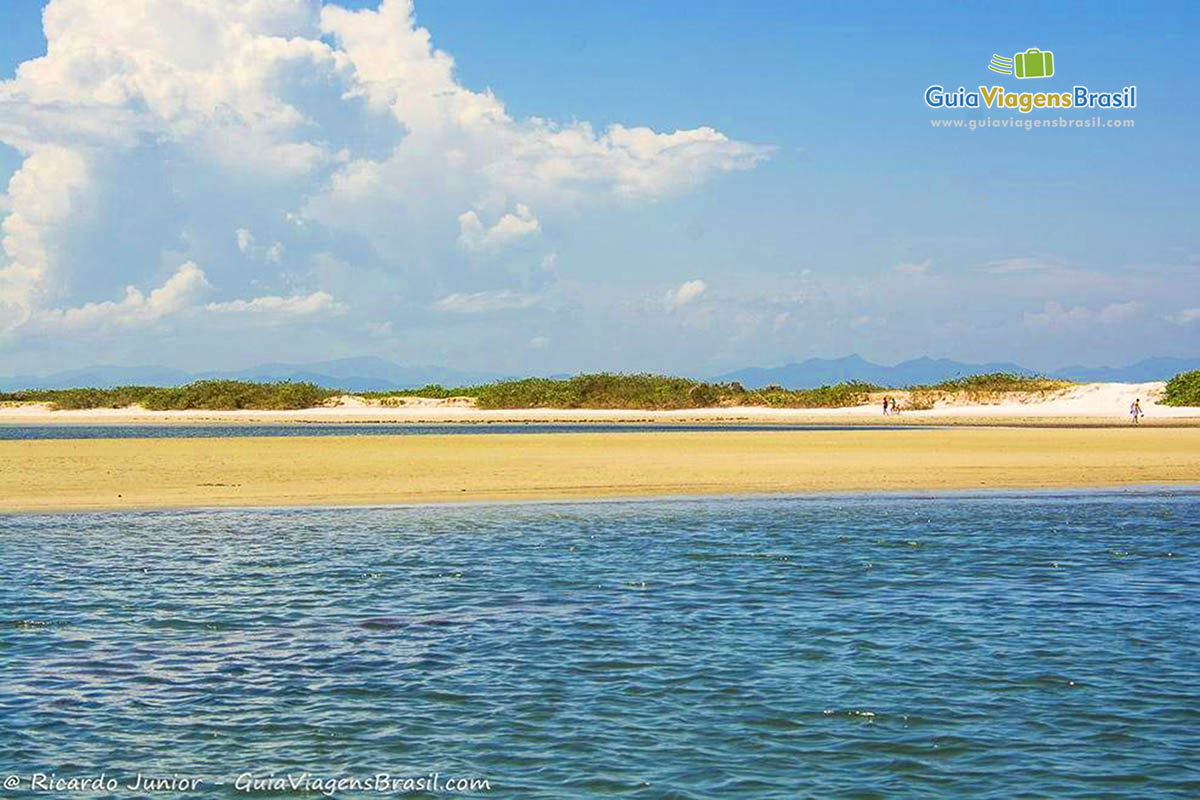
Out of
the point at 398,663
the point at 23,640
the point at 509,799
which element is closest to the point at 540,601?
the point at 398,663

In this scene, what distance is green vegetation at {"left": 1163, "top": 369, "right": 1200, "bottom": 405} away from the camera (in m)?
71.3

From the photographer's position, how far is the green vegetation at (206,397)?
88688mm

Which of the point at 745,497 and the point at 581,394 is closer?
the point at 745,497

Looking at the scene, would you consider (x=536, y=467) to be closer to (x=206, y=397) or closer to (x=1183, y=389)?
(x=1183, y=389)

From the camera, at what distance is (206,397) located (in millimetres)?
89750

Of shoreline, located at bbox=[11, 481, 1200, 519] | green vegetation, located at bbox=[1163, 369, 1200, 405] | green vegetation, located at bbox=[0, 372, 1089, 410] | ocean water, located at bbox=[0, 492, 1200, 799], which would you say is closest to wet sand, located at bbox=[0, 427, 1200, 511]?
shoreline, located at bbox=[11, 481, 1200, 519]

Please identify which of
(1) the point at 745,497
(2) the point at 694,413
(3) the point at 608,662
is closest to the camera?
(3) the point at 608,662

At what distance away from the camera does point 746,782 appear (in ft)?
28.6

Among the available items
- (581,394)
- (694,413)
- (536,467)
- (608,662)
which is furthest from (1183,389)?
(608,662)

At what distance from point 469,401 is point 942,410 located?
33969 mm

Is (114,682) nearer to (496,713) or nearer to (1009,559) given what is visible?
(496,713)

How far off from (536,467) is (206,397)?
62.0 m

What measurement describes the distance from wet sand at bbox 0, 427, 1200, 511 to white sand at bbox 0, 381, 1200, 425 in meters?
21.8

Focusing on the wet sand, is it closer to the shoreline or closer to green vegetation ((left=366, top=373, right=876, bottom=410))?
the shoreline
